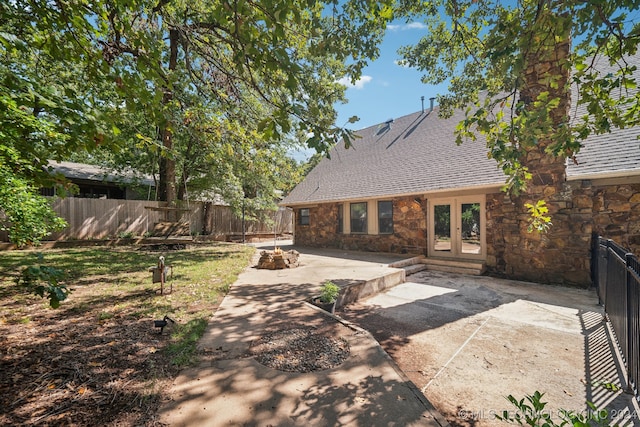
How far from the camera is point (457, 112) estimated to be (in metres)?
11.3

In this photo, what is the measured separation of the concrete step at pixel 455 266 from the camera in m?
7.63

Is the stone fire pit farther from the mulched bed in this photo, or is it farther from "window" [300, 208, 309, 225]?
"window" [300, 208, 309, 225]

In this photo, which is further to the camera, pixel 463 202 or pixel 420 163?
pixel 420 163

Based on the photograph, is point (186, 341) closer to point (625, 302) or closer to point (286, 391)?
point (286, 391)

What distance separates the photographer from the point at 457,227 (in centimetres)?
858

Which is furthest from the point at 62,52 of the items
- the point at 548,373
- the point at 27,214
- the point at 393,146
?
the point at 393,146

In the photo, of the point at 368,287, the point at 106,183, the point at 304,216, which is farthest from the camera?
the point at 106,183

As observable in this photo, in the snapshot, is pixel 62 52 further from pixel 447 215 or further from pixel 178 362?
pixel 447 215

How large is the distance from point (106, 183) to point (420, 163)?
1709 centimetres

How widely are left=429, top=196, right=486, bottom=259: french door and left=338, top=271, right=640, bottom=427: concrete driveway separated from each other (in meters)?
2.44

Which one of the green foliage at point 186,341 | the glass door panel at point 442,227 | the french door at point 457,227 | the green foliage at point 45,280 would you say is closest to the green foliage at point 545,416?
the green foliage at point 45,280

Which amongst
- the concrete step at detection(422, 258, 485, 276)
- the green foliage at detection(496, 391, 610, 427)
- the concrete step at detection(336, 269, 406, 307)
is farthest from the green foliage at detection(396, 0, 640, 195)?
the concrete step at detection(422, 258, 485, 276)

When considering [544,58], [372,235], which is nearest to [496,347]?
[544,58]

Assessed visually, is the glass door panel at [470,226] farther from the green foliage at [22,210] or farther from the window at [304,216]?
the green foliage at [22,210]
